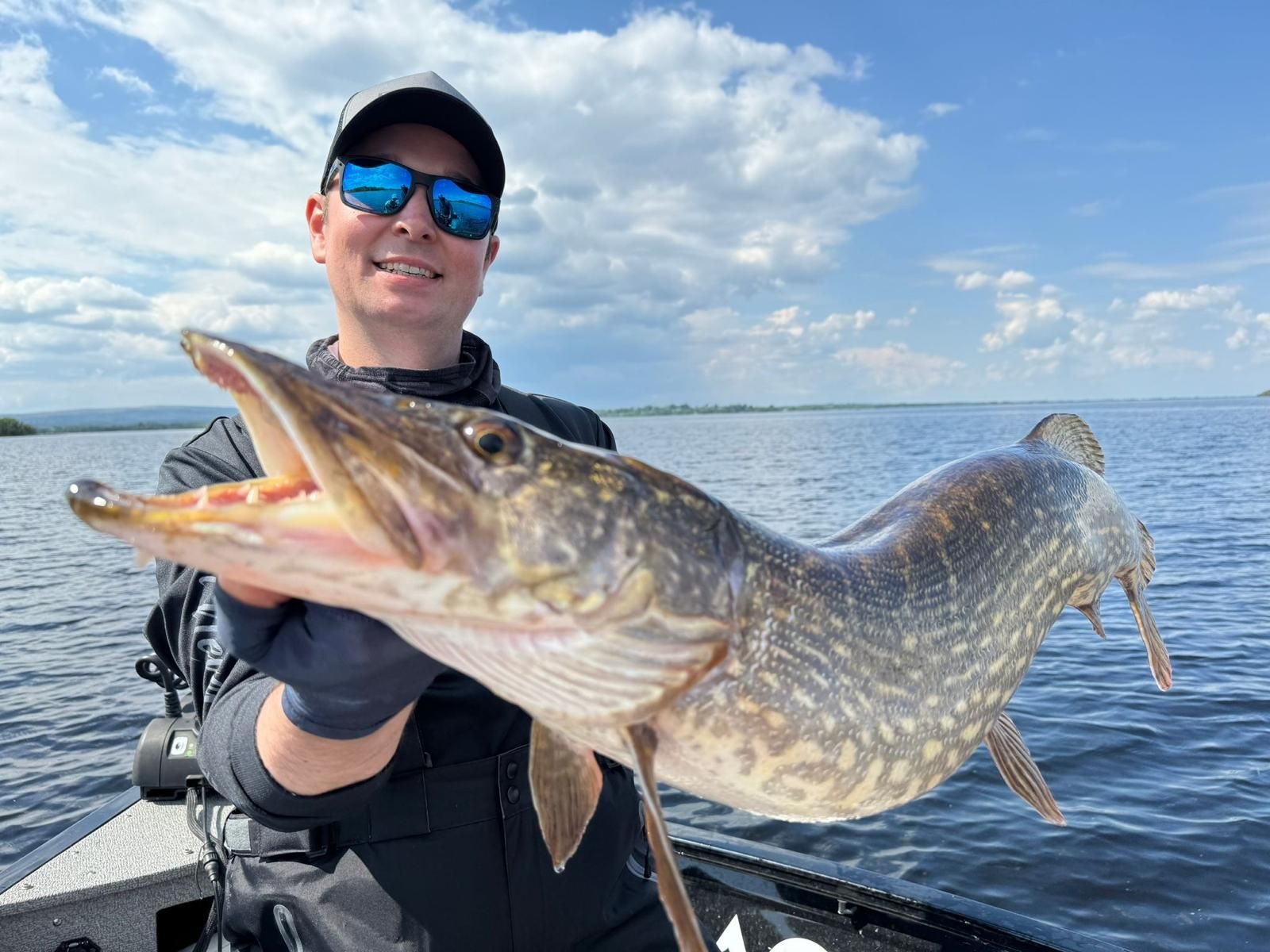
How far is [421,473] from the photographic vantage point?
126 cm

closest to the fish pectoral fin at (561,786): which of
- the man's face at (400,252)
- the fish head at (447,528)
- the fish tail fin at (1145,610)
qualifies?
the fish head at (447,528)

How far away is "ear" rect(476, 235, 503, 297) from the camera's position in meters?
2.80

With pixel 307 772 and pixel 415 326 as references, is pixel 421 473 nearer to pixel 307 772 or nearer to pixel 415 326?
pixel 307 772

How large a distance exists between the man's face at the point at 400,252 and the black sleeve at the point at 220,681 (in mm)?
574

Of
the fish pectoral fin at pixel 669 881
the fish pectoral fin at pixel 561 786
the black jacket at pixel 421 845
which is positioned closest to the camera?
the fish pectoral fin at pixel 669 881

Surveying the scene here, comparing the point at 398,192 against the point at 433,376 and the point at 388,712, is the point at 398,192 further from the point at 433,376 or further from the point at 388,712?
the point at 388,712

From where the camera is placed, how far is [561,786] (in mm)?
1656

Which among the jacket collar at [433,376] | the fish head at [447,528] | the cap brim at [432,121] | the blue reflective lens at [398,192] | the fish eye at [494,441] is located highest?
the cap brim at [432,121]

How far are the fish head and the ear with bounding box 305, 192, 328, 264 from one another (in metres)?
1.67

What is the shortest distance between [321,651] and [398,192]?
1648 mm

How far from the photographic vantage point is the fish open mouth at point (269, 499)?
1062 mm

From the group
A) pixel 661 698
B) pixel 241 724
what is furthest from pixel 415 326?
pixel 661 698

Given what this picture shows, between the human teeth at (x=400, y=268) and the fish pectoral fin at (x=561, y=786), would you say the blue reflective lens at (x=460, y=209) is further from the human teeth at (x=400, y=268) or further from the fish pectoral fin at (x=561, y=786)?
the fish pectoral fin at (x=561, y=786)

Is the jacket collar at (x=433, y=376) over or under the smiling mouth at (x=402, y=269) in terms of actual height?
under
